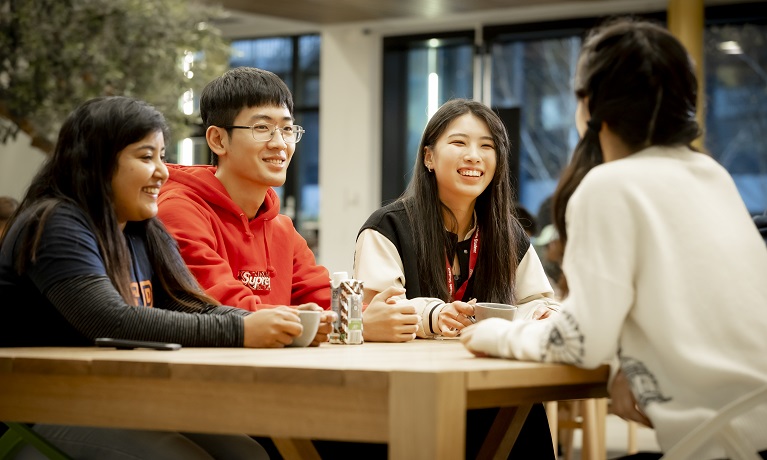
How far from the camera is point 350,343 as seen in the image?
8.08 ft

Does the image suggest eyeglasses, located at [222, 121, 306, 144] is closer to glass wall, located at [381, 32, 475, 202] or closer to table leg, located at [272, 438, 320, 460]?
table leg, located at [272, 438, 320, 460]

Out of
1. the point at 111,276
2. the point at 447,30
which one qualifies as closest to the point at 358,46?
the point at 447,30

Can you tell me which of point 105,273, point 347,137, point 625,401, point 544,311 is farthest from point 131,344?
point 347,137

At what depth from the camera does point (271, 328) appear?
220cm

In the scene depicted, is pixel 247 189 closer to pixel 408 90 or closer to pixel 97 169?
pixel 97 169

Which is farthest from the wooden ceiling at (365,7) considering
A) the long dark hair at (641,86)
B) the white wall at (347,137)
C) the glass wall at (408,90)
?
the long dark hair at (641,86)

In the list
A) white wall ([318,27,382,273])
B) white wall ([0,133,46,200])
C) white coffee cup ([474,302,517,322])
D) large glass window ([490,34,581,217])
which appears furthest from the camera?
white wall ([318,27,382,273])

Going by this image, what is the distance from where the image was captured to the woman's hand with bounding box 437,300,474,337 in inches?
106

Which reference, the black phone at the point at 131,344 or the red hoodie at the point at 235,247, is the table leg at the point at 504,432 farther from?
the black phone at the point at 131,344

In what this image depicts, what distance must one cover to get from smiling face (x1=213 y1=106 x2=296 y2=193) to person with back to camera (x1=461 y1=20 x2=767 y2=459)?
1.15 metres

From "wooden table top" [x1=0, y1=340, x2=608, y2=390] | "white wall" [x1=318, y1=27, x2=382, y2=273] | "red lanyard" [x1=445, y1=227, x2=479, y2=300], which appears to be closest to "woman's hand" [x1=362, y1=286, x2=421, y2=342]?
"wooden table top" [x1=0, y1=340, x2=608, y2=390]

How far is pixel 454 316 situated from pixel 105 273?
909 millimetres

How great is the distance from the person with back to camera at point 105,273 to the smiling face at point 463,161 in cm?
85

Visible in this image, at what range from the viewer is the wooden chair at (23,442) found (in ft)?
6.78
